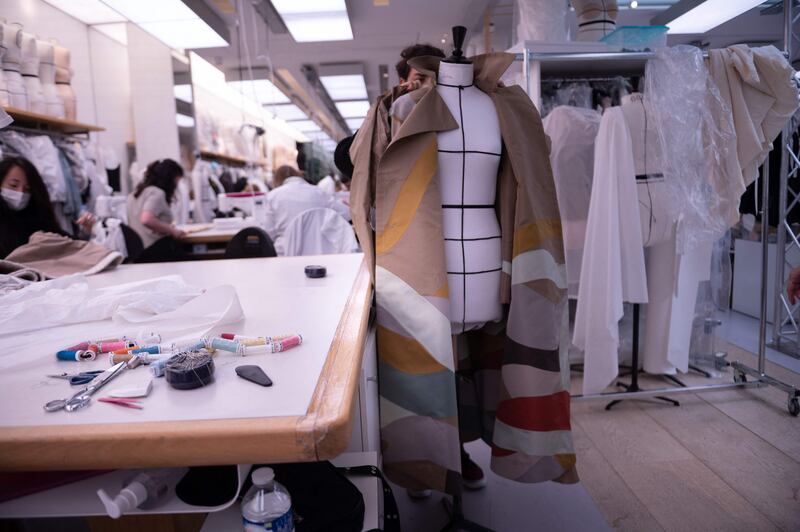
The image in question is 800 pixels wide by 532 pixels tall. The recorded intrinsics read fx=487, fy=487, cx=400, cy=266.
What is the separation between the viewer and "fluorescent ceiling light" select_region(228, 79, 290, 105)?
6.85 meters

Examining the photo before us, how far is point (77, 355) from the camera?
0.81 meters

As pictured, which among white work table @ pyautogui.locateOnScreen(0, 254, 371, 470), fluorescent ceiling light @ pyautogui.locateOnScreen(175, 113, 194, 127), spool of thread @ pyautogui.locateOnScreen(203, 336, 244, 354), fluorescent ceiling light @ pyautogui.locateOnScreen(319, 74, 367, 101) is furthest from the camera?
fluorescent ceiling light @ pyautogui.locateOnScreen(319, 74, 367, 101)

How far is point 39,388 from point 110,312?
417 mm

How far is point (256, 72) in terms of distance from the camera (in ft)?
22.3

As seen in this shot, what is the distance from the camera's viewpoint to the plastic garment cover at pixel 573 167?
2.47 m

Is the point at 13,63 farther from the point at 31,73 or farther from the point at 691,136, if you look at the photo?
the point at 691,136

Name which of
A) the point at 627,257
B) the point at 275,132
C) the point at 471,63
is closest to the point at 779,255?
the point at 627,257

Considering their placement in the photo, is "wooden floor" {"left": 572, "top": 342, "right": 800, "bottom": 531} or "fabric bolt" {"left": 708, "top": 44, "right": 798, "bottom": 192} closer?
"wooden floor" {"left": 572, "top": 342, "right": 800, "bottom": 531}

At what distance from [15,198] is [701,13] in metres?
4.73

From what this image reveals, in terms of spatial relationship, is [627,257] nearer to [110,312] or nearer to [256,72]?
[110,312]

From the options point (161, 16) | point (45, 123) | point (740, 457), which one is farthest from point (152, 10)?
point (740, 457)

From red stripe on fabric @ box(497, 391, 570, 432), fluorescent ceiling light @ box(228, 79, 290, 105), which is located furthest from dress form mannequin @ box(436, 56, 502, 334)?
fluorescent ceiling light @ box(228, 79, 290, 105)

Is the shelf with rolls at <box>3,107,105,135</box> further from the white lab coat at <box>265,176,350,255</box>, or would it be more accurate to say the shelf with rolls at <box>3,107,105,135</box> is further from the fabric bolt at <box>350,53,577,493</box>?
the fabric bolt at <box>350,53,577,493</box>

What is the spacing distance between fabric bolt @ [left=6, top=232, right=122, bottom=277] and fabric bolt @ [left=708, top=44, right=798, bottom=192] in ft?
8.69
